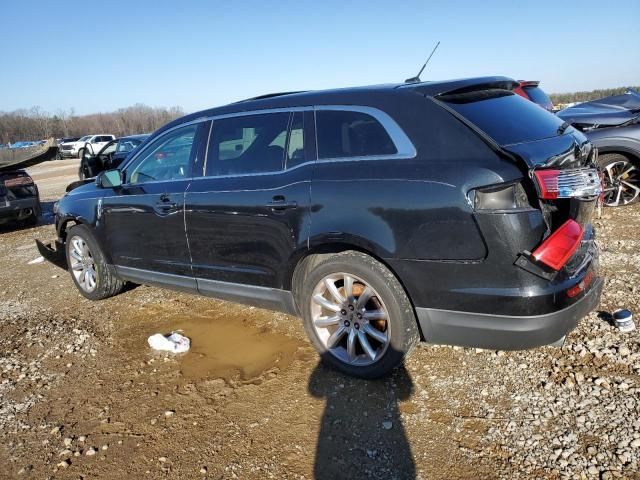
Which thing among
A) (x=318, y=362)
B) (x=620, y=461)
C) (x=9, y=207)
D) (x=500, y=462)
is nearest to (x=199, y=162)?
(x=318, y=362)

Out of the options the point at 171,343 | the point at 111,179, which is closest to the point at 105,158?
the point at 111,179

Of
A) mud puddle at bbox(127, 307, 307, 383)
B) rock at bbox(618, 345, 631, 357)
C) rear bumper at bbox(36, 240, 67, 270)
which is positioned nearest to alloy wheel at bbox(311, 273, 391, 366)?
mud puddle at bbox(127, 307, 307, 383)

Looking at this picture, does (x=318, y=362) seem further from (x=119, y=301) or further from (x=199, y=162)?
(x=119, y=301)

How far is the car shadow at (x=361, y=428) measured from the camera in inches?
95.7

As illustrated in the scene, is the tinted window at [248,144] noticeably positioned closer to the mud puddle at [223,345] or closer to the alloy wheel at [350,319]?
the alloy wheel at [350,319]

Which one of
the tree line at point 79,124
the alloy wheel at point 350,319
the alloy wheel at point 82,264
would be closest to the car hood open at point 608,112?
the alloy wheel at point 350,319

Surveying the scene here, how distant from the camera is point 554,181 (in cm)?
254

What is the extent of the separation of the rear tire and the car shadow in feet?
17.5

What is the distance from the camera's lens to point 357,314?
3.14 metres

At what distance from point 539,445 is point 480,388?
1.87 feet

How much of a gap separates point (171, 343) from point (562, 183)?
3007 millimetres

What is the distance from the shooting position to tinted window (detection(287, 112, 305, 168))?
3.32 m

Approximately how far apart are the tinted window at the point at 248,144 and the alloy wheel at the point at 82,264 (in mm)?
2126

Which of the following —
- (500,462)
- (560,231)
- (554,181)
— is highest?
(554,181)
